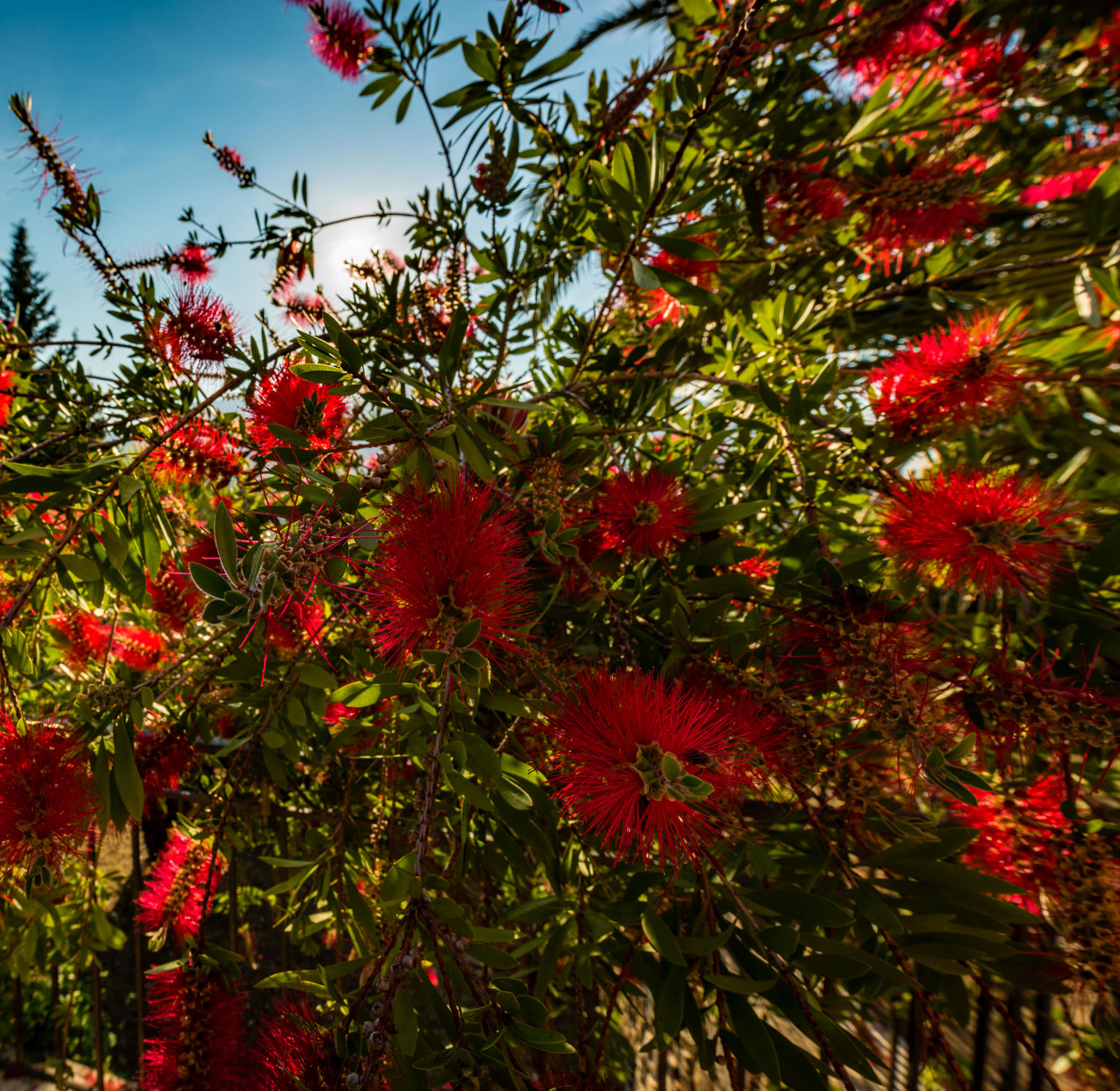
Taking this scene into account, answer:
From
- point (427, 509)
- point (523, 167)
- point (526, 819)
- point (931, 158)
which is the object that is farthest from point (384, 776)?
point (931, 158)

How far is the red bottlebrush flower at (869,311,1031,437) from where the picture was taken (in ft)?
2.00

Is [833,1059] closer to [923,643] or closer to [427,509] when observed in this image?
[923,643]

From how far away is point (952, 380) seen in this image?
612mm

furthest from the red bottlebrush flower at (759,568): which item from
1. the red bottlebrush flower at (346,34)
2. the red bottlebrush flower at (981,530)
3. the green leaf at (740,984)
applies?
the red bottlebrush flower at (346,34)

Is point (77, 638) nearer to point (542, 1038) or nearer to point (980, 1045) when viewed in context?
point (542, 1038)

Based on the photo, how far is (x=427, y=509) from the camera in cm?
43

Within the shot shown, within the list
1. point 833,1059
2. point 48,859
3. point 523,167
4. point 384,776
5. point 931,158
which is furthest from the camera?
point 931,158

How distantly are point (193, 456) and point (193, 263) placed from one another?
0.41m

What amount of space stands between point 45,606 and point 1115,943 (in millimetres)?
1079

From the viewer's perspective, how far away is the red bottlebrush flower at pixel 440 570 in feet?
1.31

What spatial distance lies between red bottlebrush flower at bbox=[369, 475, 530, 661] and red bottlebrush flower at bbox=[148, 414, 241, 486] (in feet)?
0.92

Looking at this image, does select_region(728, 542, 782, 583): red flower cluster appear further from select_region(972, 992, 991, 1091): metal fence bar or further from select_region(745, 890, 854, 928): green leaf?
select_region(972, 992, 991, 1091): metal fence bar

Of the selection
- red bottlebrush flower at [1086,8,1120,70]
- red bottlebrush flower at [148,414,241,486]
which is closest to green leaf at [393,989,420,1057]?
red bottlebrush flower at [148,414,241,486]

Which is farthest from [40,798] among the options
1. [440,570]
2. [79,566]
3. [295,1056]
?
[440,570]
